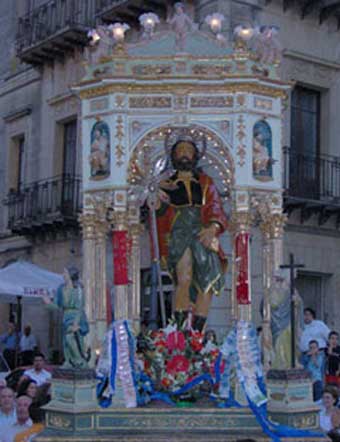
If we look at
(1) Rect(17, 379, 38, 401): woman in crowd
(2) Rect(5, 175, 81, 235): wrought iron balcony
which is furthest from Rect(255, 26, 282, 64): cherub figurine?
(2) Rect(5, 175, 81, 235): wrought iron balcony

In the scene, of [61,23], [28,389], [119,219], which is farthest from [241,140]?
[61,23]

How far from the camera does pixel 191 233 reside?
41.3ft

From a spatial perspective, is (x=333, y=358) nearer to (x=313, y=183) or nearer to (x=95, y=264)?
(x=95, y=264)

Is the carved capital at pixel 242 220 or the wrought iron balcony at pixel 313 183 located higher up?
the wrought iron balcony at pixel 313 183

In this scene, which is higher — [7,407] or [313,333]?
[313,333]

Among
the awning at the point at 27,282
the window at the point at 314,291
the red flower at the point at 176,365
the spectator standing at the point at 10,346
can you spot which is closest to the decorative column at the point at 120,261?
the red flower at the point at 176,365

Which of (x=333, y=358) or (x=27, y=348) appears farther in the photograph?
(x=27, y=348)

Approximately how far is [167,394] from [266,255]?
2057 mm

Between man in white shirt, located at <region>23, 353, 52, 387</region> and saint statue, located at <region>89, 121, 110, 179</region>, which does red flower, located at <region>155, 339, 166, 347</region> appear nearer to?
saint statue, located at <region>89, 121, 110, 179</region>

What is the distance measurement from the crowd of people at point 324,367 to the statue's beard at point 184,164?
101 inches

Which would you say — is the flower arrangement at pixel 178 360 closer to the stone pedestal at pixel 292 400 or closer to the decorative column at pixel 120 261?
the decorative column at pixel 120 261

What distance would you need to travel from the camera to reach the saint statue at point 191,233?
12.4 metres

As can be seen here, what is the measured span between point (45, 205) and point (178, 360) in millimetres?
11849

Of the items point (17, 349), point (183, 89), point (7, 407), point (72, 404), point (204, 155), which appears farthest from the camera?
point (17, 349)
